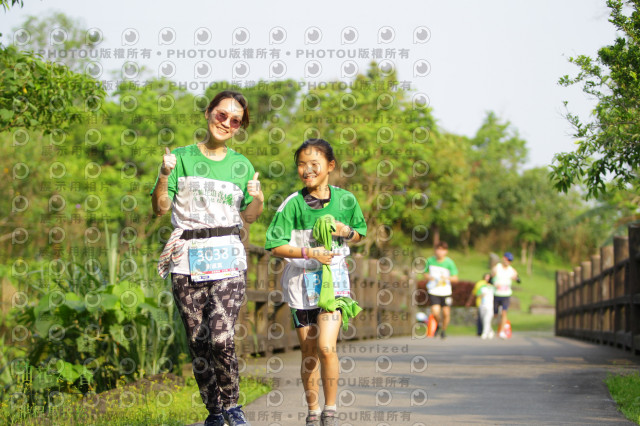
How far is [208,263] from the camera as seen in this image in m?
4.74

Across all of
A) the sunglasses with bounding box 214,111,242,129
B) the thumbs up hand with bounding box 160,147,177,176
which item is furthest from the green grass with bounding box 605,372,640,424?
the thumbs up hand with bounding box 160,147,177,176

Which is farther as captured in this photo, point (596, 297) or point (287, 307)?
point (596, 297)

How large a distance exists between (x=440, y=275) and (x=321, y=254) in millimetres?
10600

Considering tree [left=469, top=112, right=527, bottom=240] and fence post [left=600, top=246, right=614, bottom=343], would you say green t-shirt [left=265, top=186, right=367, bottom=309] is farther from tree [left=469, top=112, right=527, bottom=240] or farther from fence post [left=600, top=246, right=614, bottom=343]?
tree [left=469, top=112, right=527, bottom=240]

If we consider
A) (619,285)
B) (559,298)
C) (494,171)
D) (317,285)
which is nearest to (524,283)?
(494,171)

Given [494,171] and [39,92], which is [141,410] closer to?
[39,92]

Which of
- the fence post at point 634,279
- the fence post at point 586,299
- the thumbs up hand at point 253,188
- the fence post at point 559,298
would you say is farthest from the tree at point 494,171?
the thumbs up hand at point 253,188

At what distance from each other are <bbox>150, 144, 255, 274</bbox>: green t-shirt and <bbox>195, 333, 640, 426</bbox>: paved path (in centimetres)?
152

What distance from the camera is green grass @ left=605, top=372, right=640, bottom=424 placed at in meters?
5.78

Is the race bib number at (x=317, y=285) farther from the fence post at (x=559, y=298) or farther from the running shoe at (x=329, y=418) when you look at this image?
the fence post at (x=559, y=298)

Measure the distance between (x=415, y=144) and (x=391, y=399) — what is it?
72.1 feet

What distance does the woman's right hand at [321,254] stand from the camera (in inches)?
193

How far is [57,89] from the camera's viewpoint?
273 inches

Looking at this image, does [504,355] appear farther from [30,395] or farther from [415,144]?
[415,144]
